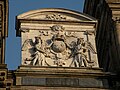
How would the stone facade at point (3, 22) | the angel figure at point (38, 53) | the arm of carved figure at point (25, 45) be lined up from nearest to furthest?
the angel figure at point (38, 53)
the arm of carved figure at point (25, 45)
the stone facade at point (3, 22)

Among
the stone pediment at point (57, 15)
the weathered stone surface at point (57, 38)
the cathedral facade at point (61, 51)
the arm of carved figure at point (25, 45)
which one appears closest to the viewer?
the cathedral facade at point (61, 51)

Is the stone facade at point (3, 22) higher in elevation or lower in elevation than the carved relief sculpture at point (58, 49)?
higher

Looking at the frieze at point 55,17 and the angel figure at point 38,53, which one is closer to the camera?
the angel figure at point 38,53

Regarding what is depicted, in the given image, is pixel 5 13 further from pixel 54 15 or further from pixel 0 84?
pixel 0 84

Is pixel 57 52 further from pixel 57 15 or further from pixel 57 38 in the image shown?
pixel 57 15

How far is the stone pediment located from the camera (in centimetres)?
2511

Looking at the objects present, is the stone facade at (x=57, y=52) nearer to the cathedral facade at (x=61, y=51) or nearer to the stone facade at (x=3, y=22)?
the cathedral facade at (x=61, y=51)

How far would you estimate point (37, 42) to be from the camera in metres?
24.0

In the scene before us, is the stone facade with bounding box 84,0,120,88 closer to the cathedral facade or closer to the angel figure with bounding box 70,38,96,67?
the cathedral facade

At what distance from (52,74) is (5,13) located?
5.53 m

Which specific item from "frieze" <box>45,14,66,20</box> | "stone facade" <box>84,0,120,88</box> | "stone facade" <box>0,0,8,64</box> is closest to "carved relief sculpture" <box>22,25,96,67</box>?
"frieze" <box>45,14,66,20</box>

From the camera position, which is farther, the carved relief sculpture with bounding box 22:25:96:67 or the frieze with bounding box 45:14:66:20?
the frieze with bounding box 45:14:66:20

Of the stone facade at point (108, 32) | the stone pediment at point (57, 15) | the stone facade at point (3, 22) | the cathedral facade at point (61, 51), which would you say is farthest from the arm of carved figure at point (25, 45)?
the stone facade at point (108, 32)

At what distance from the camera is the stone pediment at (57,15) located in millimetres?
25106
